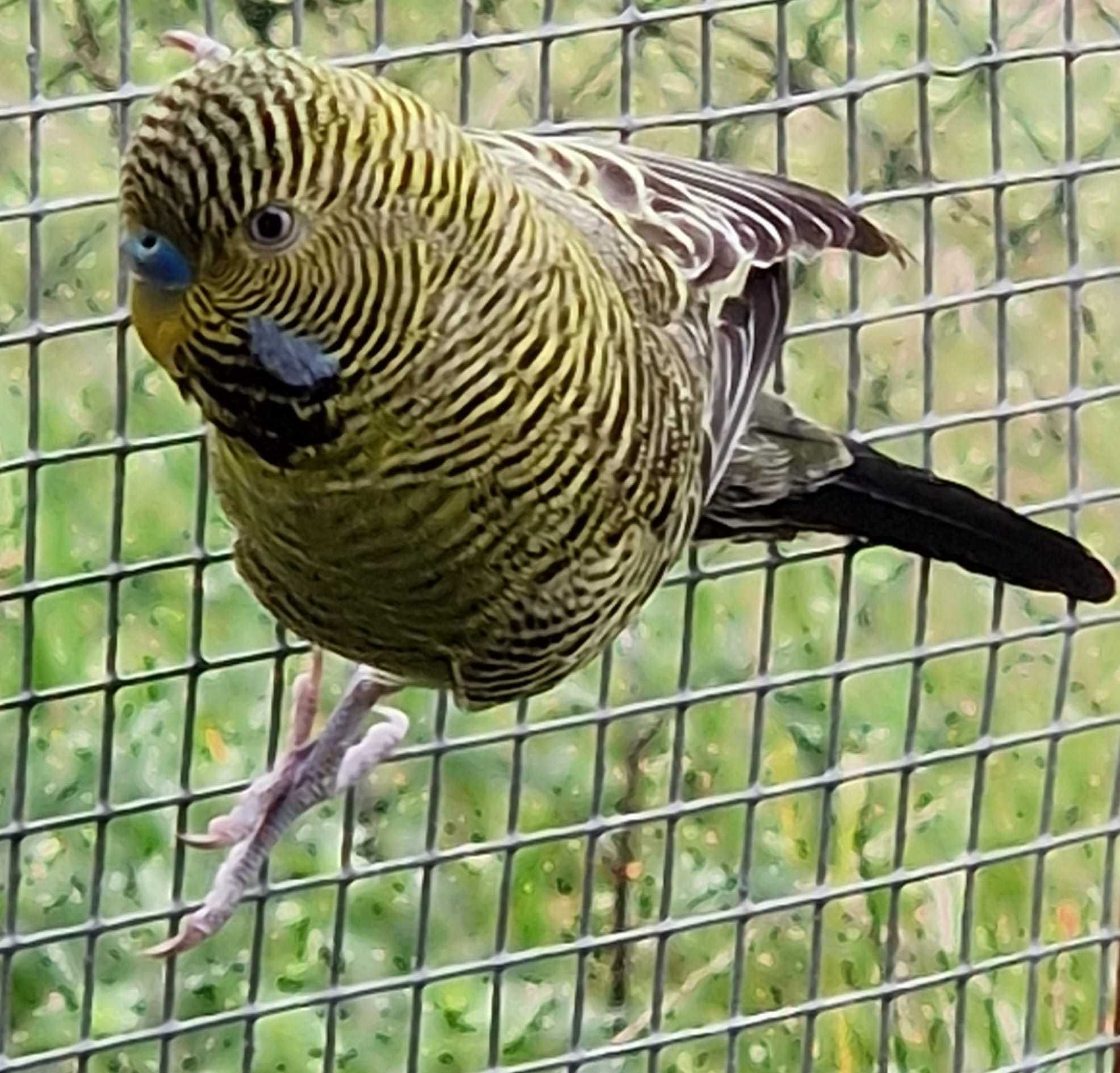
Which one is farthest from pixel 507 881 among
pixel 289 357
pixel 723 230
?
pixel 289 357

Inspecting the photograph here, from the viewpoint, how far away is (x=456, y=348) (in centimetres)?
120

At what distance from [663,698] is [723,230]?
39 cm

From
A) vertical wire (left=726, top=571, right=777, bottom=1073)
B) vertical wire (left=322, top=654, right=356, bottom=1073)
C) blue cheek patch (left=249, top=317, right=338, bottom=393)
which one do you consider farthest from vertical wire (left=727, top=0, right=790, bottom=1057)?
blue cheek patch (left=249, top=317, right=338, bottom=393)

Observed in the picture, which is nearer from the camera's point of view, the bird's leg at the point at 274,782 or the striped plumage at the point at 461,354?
the striped plumage at the point at 461,354

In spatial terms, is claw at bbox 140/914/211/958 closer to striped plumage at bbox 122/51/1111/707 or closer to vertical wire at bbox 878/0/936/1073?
striped plumage at bbox 122/51/1111/707

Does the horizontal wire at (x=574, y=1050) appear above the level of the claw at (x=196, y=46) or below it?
below

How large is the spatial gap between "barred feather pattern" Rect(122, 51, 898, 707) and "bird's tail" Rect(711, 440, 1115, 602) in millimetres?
106

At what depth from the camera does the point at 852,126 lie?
5.13ft

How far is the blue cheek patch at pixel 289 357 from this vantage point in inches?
43.7

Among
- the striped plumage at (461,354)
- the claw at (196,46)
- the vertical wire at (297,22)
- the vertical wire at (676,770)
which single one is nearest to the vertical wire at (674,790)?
the vertical wire at (676,770)

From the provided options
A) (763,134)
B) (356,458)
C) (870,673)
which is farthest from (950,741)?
(356,458)

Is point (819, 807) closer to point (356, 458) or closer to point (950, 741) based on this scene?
point (950, 741)

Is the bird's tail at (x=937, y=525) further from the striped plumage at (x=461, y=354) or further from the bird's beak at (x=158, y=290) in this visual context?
the bird's beak at (x=158, y=290)

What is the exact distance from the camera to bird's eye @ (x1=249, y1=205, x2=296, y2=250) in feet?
3.54
